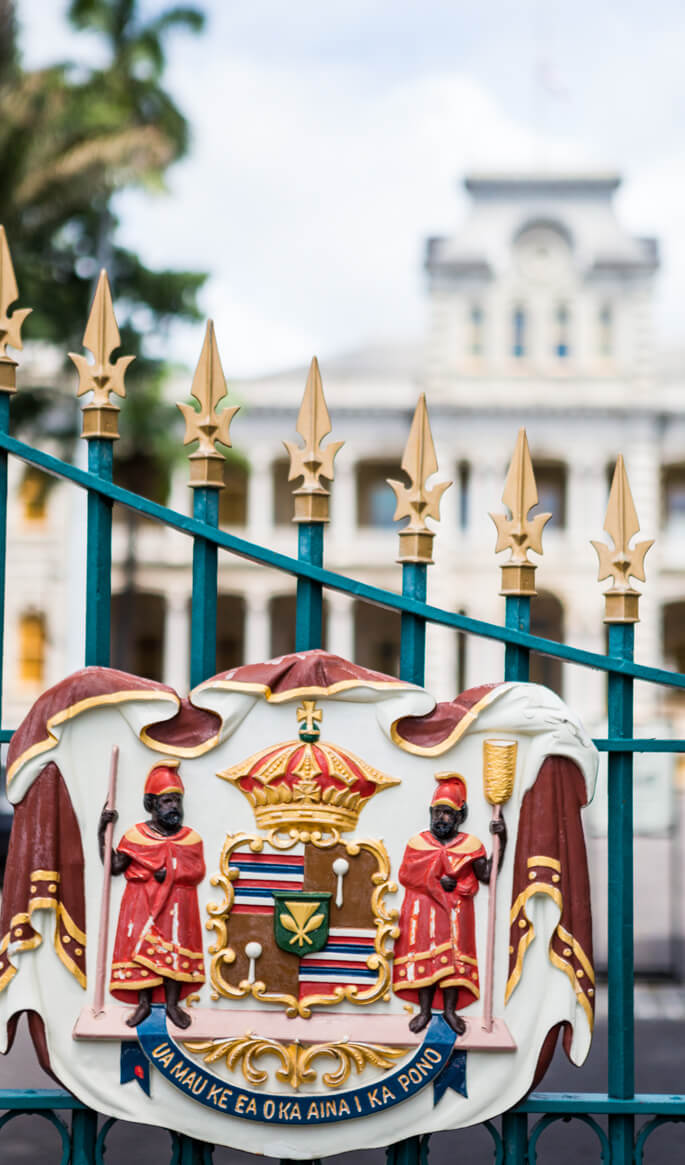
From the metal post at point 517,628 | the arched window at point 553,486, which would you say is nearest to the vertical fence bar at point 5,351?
the metal post at point 517,628

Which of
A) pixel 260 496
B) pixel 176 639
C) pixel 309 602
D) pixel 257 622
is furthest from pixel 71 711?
pixel 260 496

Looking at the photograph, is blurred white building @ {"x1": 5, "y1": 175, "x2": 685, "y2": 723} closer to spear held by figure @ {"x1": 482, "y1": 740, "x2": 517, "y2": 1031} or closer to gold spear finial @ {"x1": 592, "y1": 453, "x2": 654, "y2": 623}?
gold spear finial @ {"x1": 592, "y1": 453, "x2": 654, "y2": 623}

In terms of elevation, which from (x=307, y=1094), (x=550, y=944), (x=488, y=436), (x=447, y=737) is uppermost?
(x=488, y=436)

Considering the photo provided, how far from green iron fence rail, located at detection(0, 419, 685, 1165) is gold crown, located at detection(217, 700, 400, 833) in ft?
0.78

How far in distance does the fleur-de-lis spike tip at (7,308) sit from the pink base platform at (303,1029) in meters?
1.49

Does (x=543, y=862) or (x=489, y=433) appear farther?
(x=489, y=433)

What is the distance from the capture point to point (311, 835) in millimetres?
2639

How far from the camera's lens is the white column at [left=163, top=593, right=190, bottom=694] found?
83.1 feet

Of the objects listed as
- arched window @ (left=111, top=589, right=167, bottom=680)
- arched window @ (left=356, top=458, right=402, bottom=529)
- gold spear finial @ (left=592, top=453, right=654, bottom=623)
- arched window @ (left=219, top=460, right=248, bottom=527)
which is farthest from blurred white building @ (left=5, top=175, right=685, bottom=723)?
gold spear finial @ (left=592, top=453, right=654, bottom=623)

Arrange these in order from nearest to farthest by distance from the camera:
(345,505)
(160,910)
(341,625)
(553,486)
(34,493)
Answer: (160,910) → (34,493) → (341,625) → (345,505) → (553,486)

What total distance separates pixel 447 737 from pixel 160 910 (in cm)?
71

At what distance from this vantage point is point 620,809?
8.92ft

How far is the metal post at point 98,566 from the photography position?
273 centimetres

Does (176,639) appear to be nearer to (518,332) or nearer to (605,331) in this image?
(518,332)
